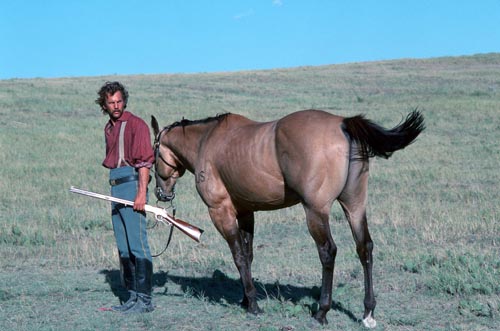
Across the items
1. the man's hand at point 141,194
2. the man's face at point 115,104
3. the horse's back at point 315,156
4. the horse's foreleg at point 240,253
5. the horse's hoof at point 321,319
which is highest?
Answer: the man's face at point 115,104

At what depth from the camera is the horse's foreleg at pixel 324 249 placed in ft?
19.1

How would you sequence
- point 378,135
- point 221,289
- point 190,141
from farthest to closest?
point 221,289 → point 190,141 → point 378,135

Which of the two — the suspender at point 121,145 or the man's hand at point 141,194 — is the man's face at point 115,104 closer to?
the suspender at point 121,145

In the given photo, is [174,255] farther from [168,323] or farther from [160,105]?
[160,105]

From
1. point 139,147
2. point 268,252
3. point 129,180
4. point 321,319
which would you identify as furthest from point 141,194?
point 268,252

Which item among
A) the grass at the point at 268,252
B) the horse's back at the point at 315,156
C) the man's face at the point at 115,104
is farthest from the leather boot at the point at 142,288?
the horse's back at the point at 315,156

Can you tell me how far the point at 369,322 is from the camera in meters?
5.95

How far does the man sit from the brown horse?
0.68 metres

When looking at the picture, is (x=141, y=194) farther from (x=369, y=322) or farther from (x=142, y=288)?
(x=369, y=322)

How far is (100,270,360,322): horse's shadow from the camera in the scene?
7.00 metres

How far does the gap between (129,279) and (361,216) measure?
2.37 metres

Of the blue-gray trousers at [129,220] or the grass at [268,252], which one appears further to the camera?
the blue-gray trousers at [129,220]

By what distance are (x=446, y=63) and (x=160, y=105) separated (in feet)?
106

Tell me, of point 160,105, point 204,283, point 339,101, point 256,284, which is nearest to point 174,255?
point 204,283
